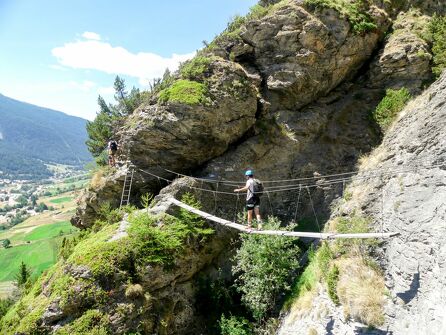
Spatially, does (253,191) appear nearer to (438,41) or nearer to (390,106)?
(390,106)

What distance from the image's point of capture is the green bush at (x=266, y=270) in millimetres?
15586

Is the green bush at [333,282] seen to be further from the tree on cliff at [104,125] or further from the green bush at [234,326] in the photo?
the tree on cliff at [104,125]

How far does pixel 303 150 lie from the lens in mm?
21016

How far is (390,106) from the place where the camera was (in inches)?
772

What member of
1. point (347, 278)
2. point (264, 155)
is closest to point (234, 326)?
point (347, 278)

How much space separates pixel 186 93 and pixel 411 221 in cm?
1198

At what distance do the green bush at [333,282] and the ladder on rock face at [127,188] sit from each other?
10.6 metres

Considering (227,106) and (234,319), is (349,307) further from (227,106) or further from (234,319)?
(227,106)

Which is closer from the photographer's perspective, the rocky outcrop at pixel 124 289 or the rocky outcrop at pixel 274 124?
the rocky outcrop at pixel 124 289

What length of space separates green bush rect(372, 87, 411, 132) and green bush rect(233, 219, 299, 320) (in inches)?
338

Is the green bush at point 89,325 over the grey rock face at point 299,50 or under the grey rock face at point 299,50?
under

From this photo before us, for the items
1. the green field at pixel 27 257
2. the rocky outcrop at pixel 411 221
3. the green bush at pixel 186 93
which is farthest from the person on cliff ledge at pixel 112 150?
the green field at pixel 27 257

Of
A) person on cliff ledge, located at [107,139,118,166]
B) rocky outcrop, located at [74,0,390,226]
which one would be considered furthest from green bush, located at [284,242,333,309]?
person on cliff ledge, located at [107,139,118,166]

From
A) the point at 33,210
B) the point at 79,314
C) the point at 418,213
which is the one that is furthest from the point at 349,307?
the point at 33,210
